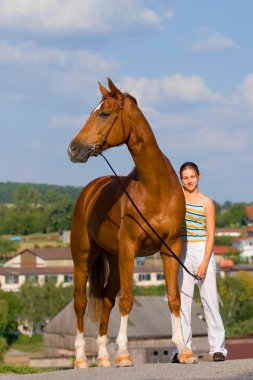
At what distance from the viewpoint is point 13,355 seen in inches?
3580

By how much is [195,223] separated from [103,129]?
5.26 feet

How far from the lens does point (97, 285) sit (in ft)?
43.3

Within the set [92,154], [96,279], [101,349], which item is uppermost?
[92,154]

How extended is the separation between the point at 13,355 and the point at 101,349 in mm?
79405

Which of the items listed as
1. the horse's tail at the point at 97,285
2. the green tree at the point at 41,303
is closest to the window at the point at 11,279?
the green tree at the point at 41,303

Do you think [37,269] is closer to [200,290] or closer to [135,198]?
[200,290]

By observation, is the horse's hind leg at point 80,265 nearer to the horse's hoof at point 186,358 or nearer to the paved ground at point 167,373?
the paved ground at point 167,373

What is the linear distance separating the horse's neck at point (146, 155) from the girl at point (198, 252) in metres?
0.62

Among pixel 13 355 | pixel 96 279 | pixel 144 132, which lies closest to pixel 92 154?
pixel 144 132

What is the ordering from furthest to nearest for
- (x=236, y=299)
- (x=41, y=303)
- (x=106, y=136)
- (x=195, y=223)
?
(x=236, y=299), (x=41, y=303), (x=195, y=223), (x=106, y=136)

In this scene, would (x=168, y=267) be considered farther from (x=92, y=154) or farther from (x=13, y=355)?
(x=13, y=355)

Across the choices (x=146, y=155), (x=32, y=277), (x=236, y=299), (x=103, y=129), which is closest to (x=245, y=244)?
(x=32, y=277)

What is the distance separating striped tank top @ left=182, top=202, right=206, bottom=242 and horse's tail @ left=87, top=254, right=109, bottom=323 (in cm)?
139

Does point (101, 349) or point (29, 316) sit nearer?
point (101, 349)
